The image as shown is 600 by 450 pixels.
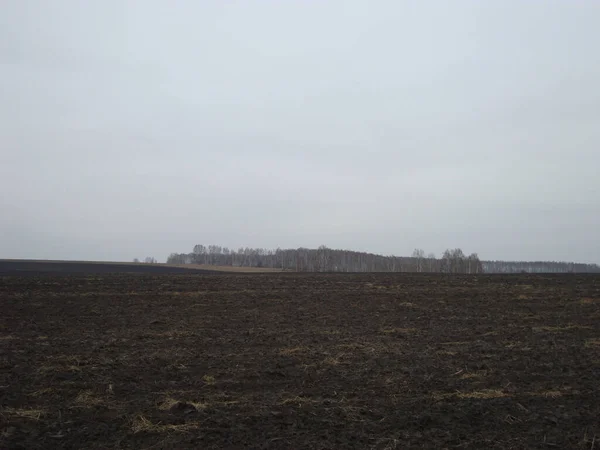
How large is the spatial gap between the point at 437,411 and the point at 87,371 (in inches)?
241

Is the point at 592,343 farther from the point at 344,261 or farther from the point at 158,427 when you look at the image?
the point at 344,261

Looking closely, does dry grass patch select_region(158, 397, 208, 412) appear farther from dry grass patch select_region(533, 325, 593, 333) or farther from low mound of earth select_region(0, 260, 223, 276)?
low mound of earth select_region(0, 260, 223, 276)

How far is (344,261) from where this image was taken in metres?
98.1

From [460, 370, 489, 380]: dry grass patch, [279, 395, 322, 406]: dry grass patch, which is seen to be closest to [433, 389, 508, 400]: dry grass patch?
[460, 370, 489, 380]: dry grass patch

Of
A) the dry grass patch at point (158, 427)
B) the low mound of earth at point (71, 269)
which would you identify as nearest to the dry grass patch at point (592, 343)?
the dry grass patch at point (158, 427)

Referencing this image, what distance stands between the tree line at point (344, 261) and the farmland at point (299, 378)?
210 feet

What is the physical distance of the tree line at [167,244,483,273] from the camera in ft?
265

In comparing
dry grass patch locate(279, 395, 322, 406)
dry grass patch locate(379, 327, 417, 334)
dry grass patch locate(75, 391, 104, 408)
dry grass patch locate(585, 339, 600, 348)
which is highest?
dry grass patch locate(585, 339, 600, 348)

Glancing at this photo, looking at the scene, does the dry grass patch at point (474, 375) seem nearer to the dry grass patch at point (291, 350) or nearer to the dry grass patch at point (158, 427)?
the dry grass patch at point (291, 350)

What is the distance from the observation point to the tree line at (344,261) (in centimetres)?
8062

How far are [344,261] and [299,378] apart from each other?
9055 centimetres

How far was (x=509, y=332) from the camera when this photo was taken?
12.9 m

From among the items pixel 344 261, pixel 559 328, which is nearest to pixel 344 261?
A: pixel 344 261

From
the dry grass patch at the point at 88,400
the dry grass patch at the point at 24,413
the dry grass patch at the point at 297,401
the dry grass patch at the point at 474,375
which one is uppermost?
the dry grass patch at the point at 474,375
